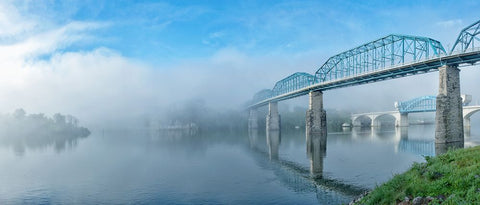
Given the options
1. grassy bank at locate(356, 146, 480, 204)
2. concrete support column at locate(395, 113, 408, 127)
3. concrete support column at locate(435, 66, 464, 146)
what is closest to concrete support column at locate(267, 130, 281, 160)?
concrete support column at locate(435, 66, 464, 146)

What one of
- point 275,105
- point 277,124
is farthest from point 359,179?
point 275,105

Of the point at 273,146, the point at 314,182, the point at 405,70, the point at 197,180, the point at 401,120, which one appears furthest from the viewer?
the point at 401,120

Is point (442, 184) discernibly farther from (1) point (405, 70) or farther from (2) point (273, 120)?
(2) point (273, 120)

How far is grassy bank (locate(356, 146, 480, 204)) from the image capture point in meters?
12.6

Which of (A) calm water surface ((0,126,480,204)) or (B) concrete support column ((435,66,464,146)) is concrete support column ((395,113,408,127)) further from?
(A) calm water surface ((0,126,480,204))

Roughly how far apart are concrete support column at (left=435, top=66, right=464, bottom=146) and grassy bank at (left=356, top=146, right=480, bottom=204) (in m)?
40.2

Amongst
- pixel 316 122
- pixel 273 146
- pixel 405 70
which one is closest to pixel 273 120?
pixel 316 122

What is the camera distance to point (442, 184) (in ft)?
47.0

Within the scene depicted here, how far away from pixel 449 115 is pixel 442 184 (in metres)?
47.3

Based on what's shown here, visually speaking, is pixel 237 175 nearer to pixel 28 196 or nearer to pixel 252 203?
pixel 252 203

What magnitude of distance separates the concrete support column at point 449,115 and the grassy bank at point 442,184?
40.2 meters

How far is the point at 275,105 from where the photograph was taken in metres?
172

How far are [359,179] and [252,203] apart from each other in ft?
44.2

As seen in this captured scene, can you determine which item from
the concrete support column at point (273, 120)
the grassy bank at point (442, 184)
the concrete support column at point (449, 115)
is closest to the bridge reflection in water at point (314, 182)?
the grassy bank at point (442, 184)
